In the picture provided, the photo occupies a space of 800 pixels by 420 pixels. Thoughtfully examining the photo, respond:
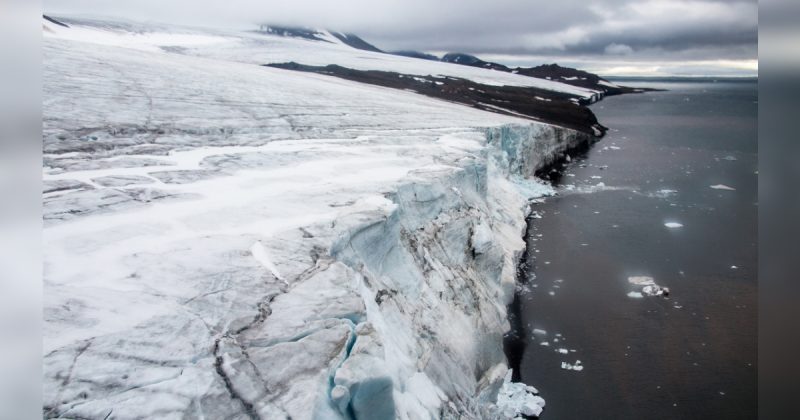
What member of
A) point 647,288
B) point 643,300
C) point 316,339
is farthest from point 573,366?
point 316,339

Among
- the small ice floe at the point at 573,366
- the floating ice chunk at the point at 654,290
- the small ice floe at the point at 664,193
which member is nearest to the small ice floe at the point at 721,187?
the small ice floe at the point at 664,193

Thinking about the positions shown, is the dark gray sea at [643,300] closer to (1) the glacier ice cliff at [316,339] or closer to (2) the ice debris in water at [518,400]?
(2) the ice debris in water at [518,400]

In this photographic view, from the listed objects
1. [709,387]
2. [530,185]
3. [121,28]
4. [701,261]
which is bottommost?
[709,387]

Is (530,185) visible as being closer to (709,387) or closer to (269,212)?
(709,387)

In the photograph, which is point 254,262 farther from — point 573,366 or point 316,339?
point 573,366

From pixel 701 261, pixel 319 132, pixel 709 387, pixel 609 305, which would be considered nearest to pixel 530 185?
pixel 701 261

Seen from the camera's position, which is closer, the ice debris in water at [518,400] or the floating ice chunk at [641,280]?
the ice debris in water at [518,400]

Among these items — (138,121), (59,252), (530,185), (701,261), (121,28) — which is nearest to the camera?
(59,252)
